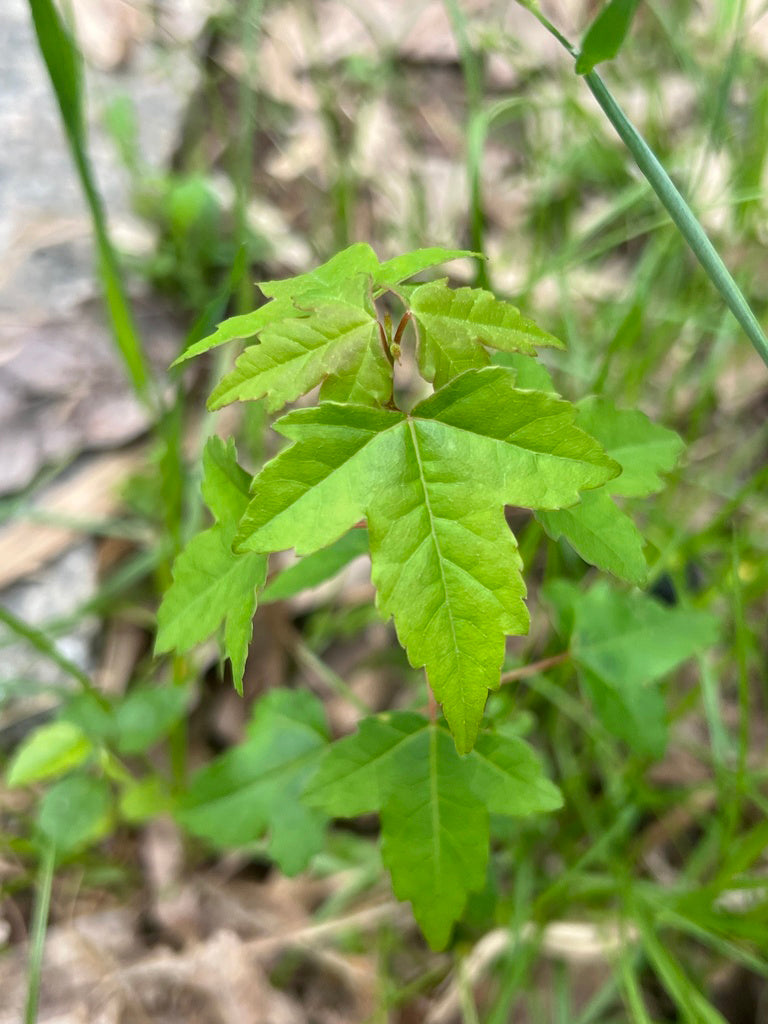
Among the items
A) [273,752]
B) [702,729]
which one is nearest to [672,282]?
[702,729]

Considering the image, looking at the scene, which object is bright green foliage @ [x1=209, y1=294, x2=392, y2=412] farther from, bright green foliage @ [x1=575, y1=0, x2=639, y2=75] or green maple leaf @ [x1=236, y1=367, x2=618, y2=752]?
bright green foliage @ [x1=575, y1=0, x2=639, y2=75]

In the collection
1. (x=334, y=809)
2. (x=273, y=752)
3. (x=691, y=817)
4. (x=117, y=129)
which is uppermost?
(x=117, y=129)

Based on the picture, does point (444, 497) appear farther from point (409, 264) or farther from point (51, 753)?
point (51, 753)

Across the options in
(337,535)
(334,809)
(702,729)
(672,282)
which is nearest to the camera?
(337,535)

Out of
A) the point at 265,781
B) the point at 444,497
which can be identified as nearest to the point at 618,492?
the point at 444,497

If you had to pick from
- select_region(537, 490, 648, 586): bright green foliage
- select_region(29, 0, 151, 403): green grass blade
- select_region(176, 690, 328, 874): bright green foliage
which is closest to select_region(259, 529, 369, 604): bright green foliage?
select_region(176, 690, 328, 874): bright green foliage

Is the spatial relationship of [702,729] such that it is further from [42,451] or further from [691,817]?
[42,451]
